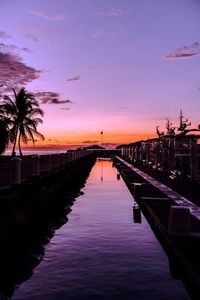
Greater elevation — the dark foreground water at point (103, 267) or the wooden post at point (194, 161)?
the wooden post at point (194, 161)

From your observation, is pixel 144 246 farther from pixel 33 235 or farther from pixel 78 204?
pixel 78 204

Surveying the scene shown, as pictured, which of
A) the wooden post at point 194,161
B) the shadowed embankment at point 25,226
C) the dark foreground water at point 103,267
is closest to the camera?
the dark foreground water at point 103,267

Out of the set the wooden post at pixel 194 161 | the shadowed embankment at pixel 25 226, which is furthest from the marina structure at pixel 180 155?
the shadowed embankment at pixel 25 226

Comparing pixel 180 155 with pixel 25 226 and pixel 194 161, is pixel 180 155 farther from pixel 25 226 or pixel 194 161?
pixel 25 226

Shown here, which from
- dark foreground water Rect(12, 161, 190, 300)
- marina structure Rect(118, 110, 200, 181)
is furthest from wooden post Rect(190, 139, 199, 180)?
dark foreground water Rect(12, 161, 190, 300)

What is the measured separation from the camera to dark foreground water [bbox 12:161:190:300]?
9.74 metres

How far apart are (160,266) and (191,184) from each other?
52.0 feet

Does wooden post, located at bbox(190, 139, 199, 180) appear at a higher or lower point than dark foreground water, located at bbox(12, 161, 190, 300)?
higher

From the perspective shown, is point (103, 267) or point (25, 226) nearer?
point (103, 267)

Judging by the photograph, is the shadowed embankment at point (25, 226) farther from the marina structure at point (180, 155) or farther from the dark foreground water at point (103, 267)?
the marina structure at point (180, 155)

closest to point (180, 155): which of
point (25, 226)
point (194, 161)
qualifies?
point (194, 161)

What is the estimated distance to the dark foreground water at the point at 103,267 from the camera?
9742mm

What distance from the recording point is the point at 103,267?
1191 centimetres

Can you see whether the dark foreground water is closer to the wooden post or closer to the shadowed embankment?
the shadowed embankment
